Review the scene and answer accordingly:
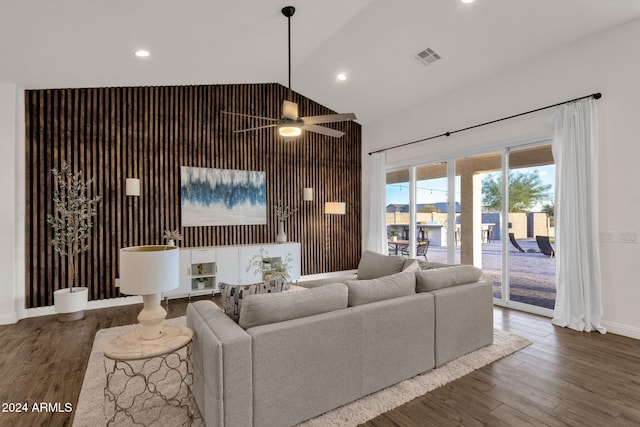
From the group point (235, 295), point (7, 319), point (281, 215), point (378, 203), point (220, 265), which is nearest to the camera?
point (235, 295)

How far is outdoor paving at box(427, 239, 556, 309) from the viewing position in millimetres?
4527

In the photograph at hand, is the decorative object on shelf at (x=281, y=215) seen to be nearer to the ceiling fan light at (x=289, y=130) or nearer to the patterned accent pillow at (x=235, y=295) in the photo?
the ceiling fan light at (x=289, y=130)

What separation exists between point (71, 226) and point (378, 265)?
4.22m

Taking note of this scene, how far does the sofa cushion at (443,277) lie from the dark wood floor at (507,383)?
752 mm

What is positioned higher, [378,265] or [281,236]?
[281,236]

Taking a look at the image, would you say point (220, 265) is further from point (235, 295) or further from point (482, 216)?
point (482, 216)

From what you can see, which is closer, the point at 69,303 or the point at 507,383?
the point at 507,383

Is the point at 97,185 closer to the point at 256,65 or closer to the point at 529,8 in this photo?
the point at 256,65

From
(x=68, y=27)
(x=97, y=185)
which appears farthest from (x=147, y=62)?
(x=97, y=185)

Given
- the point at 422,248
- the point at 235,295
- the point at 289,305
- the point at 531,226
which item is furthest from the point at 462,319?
the point at 422,248

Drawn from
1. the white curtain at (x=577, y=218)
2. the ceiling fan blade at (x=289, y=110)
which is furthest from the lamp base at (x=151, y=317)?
the white curtain at (x=577, y=218)

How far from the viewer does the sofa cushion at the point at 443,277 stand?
2980 millimetres

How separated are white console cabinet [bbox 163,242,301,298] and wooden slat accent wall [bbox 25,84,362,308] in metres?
0.44

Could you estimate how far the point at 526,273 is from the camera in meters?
4.77
